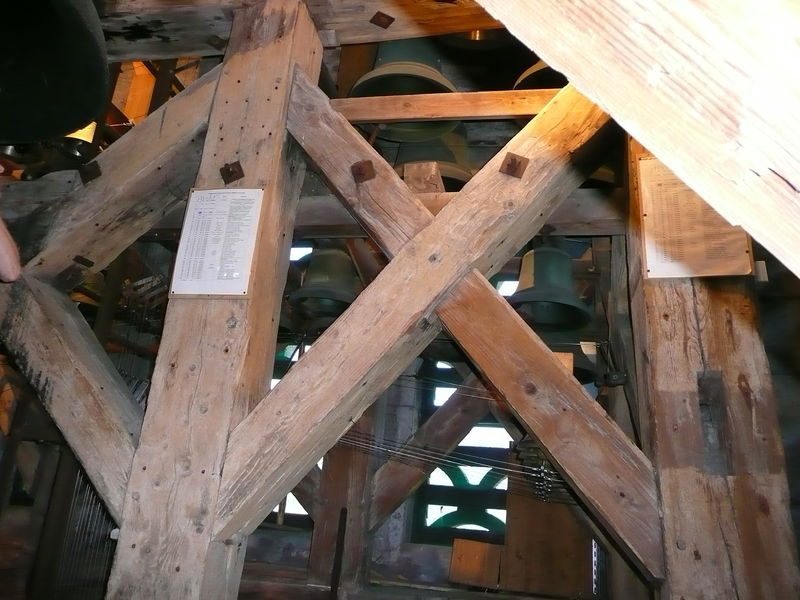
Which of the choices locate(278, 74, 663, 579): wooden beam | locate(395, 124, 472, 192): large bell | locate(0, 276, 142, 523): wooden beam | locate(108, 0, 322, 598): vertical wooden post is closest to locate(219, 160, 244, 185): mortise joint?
locate(108, 0, 322, 598): vertical wooden post

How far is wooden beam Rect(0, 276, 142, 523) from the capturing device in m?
1.59

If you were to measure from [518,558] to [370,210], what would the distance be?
248cm

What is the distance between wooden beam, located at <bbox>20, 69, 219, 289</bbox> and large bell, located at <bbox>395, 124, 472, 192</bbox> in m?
0.90

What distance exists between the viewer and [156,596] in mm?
1438

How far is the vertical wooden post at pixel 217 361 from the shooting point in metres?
1.46

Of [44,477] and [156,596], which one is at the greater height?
[44,477]

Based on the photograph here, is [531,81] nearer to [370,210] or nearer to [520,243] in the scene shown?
[520,243]

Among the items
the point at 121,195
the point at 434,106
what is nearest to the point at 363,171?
the point at 434,106

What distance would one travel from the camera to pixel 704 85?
55 cm

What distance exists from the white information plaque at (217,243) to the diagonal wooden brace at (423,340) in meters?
0.26

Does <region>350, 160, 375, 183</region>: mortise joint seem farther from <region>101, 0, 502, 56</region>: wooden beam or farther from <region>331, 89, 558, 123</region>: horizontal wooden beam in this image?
<region>101, 0, 502, 56</region>: wooden beam

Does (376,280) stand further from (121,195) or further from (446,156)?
(446,156)

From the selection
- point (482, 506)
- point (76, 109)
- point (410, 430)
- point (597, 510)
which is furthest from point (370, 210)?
point (482, 506)

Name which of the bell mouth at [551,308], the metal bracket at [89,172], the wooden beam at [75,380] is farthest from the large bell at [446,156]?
the wooden beam at [75,380]
